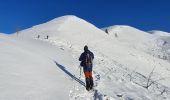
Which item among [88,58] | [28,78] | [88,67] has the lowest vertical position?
[28,78]

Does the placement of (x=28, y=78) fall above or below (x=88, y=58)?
below

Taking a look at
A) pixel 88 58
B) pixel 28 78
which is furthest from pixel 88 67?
pixel 28 78

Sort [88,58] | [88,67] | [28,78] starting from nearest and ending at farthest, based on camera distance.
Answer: [28,78]
[88,67]
[88,58]

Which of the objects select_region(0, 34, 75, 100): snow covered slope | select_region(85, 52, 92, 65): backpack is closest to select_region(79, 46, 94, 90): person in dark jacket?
select_region(85, 52, 92, 65): backpack

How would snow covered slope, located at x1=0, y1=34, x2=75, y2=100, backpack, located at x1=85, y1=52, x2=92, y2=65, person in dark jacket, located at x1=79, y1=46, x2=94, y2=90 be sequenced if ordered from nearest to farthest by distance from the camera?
snow covered slope, located at x1=0, y1=34, x2=75, y2=100 < person in dark jacket, located at x1=79, y1=46, x2=94, y2=90 < backpack, located at x1=85, y1=52, x2=92, y2=65

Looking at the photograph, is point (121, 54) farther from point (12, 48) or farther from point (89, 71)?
point (89, 71)

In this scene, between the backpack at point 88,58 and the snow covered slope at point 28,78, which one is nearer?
the snow covered slope at point 28,78

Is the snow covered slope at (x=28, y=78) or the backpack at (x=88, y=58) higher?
the backpack at (x=88, y=58)

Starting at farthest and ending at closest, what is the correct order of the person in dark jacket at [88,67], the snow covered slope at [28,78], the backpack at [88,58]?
the backpack at [88,58] → the person in dark jacket at [88,67] → the snow covered slope at [28,78]

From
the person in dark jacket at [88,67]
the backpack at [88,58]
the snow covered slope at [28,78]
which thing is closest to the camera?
the snow covered slope at [28,78]

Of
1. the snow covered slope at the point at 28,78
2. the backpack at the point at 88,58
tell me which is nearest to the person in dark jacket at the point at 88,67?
the backpack at the point at 88,58

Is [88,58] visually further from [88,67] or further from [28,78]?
[28,78]

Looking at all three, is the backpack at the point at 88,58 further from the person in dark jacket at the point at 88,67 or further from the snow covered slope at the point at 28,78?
the snow covered slope at the point at 28,78

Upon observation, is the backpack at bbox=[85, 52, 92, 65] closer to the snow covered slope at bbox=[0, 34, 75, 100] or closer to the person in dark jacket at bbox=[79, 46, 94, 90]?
the person in dark jacket at bbox=[79, 46, 94, 90]
